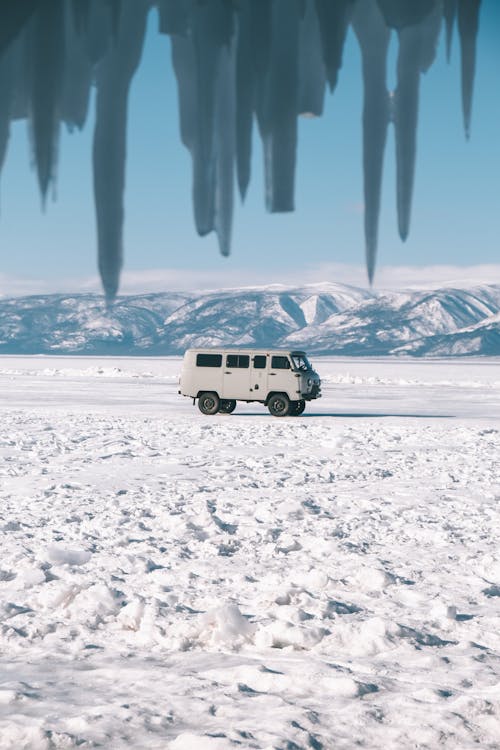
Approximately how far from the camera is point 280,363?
83.9 feet

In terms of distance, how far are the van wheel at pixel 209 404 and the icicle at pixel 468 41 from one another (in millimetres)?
24301

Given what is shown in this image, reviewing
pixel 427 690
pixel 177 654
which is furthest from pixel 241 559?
pixel 427 690

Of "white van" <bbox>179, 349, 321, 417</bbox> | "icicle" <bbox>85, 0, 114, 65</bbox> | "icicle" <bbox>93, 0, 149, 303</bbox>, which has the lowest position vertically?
"white van" <bbox>179, 349, 321, 417</bbox>

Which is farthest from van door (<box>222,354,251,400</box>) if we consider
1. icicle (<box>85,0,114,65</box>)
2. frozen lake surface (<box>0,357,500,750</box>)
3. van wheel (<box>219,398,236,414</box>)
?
icicle (<box>85,0,114,65</box>)

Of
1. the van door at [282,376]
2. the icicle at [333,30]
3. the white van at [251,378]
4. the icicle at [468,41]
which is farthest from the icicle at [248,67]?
the van door at [282,376]

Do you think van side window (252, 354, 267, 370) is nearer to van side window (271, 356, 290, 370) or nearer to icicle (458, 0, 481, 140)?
van side window (271, 356, 290, 370)

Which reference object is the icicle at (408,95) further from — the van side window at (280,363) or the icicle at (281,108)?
the van side window at (280,363)

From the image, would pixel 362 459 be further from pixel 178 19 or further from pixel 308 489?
pixel 178 19

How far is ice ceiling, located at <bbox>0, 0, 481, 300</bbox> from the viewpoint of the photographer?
1729 mm

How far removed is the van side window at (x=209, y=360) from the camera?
25922 millimetres

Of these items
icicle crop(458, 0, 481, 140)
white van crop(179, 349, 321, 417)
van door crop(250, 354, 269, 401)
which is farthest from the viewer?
van door crop(250, 354, 269, 401)

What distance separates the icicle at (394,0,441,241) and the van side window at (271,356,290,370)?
2345cm

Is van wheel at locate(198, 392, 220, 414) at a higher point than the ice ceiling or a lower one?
lower

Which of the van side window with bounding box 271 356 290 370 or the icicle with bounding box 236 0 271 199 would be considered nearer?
the icicle with bounding box 236 0 271 199
